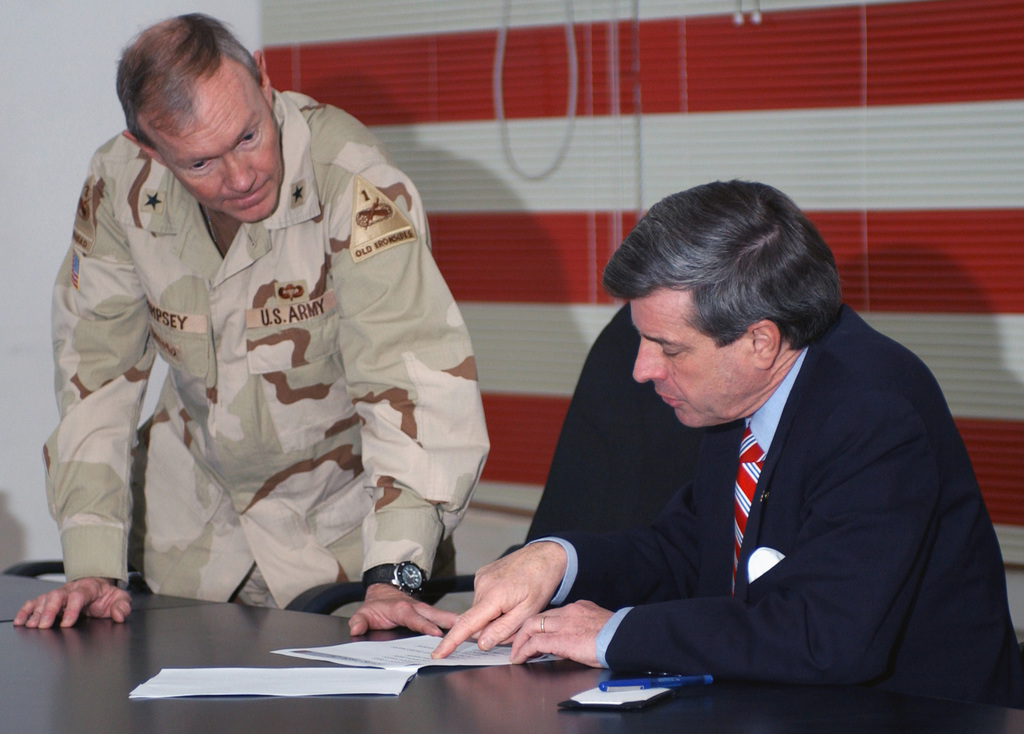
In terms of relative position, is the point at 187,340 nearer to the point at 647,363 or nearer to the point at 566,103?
the point at 647,363

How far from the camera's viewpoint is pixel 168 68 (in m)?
1.85

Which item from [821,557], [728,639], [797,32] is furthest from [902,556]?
[797,32]

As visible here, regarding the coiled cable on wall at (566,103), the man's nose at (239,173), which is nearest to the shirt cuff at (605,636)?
the man's nose at (239,173)

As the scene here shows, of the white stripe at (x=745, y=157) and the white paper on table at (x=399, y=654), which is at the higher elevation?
the white stripe at (x=745, y=157)

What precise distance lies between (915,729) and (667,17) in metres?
2.93

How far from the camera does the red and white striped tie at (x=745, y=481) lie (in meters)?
1.70

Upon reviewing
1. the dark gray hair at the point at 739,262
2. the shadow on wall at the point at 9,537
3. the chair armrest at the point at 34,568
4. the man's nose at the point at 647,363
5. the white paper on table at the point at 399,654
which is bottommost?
the shadow on wall at the point at 9,537

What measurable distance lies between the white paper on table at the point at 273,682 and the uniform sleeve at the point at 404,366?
0.46m

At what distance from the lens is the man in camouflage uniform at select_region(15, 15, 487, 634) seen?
1.91 metres

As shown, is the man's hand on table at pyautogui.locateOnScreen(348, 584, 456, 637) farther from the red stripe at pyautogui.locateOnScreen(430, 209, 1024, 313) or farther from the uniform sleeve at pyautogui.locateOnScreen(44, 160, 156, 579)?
the red stripe at pyautogui.locateOnScreen(430, 209, 1024, 313)

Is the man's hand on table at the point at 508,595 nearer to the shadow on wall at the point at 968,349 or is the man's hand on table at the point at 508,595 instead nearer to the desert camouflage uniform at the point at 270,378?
the desert camouflage uniform at the point at 270,378

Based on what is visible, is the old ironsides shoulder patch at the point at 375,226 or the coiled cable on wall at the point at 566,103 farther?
the coiled cable on wall at the point at 566,103

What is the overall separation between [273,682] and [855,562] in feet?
2.29

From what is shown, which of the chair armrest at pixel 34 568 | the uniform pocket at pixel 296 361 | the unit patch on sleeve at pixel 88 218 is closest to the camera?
the uniform pocket at pixel 296 361
